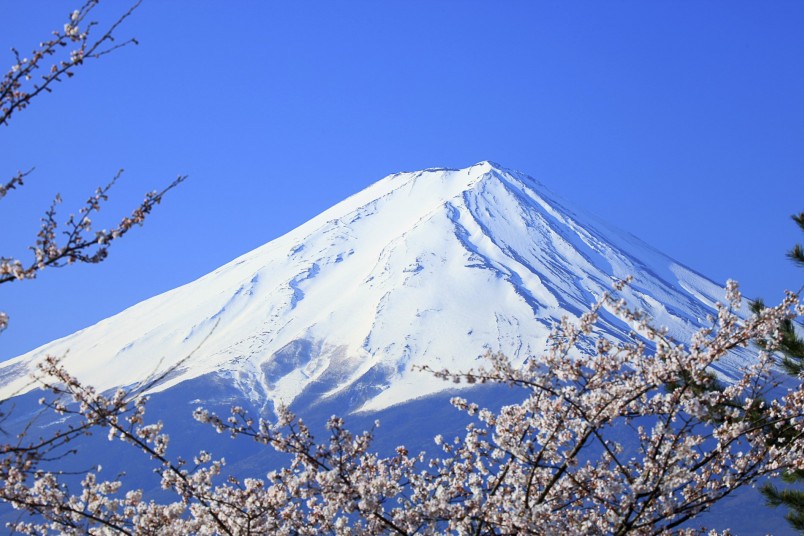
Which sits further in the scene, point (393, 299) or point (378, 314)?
point (393, 299)

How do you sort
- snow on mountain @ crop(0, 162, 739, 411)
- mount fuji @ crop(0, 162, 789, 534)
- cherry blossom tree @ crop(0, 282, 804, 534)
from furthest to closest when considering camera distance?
snow on mountain @ crop(0, 162, 739, 411) → mount fuji @ crop(0, 162, 789, 534) → cherry blossom tree @ crop(0, 282, 804, 534)

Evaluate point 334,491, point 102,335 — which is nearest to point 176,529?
point 334,491

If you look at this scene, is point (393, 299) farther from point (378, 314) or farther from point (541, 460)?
point (541, 460)

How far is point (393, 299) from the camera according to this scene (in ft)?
306

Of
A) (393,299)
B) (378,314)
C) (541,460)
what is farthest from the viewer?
(393,299)

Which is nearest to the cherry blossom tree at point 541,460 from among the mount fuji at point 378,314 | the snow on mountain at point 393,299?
the mount fuji at point 378,314

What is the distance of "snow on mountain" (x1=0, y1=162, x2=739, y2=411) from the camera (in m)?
85.4

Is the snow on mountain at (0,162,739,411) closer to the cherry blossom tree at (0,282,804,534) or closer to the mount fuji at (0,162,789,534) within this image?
the mount fuji at (0,162,789,534)

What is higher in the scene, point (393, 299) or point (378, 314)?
point (393, 299)

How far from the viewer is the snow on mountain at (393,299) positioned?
85438 millimetres

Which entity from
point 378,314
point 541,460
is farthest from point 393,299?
point 541,460

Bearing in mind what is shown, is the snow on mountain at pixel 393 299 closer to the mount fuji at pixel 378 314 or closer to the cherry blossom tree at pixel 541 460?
the mount fuji at pixel 378 314

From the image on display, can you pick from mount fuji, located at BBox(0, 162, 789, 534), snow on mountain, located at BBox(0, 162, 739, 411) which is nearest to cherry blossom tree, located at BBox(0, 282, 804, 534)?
mount fuji, located at BBox(0, 162, 789, 534)

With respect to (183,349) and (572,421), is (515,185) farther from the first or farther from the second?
(572,421)
